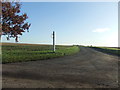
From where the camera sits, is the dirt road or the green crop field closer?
the dirt road

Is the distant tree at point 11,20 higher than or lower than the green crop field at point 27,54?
higher

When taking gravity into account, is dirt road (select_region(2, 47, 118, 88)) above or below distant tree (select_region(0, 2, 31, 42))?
below

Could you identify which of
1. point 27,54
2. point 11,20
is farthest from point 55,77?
point 27,54

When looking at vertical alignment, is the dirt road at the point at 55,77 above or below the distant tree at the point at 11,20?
below

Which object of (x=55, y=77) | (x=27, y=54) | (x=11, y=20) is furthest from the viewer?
(x=27, y=54)

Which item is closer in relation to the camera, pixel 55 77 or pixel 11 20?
pixel 55 77

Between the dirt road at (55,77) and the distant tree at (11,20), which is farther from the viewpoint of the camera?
the distant tree at (11,20)

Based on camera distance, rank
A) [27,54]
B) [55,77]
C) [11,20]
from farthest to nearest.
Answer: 1. [27,54]
2. [11,20]
3. [55,77]

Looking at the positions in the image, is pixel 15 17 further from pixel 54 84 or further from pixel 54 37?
pixel 54 37

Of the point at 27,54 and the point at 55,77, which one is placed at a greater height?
the point at 27,54

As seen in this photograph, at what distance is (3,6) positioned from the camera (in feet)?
40.0

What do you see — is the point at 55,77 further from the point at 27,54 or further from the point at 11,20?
the point at 27,54

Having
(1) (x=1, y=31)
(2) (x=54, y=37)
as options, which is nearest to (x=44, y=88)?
(1) (x=1, y=31)

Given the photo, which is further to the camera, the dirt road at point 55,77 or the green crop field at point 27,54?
the green crop field at point 27,54
